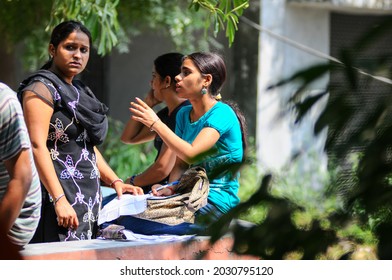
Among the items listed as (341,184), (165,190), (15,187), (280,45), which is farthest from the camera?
(280,45)

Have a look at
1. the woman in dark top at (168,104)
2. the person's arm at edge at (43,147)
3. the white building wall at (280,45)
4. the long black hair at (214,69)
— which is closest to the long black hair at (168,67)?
A: the woman in dark top at (168,104)

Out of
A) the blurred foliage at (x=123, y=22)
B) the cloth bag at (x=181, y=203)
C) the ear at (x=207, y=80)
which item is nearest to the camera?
the cloth bag at (x=181, y=203)

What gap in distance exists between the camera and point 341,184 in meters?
1.50

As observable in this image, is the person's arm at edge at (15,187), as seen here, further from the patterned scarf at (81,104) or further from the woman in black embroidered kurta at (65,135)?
the patterned scarf at (81,104)

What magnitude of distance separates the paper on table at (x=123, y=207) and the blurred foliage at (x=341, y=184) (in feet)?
8.52

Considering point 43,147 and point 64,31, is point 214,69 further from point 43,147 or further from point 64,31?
point 43,147

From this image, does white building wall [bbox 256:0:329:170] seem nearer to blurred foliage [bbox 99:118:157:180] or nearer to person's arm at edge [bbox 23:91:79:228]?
blurred foliage [bbox 99:118:157:180]

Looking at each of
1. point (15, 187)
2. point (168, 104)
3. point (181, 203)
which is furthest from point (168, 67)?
point (15, 187)

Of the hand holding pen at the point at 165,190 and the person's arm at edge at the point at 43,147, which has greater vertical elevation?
the person's arm at edge at the point at 43,147

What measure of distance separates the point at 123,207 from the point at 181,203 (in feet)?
1.07

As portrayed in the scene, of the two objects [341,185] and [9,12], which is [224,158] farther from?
[9,12]

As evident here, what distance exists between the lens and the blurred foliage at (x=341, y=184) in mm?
1389

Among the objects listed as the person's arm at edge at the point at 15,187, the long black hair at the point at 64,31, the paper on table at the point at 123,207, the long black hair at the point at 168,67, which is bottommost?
the paper on table at the point at 123,207
